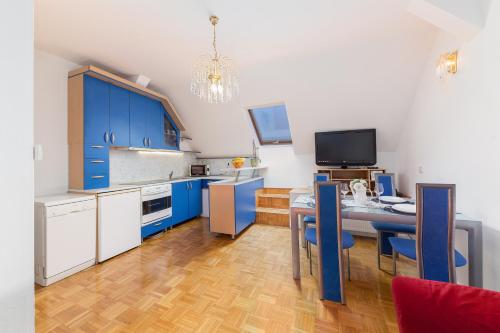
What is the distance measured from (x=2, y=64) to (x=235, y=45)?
210cm

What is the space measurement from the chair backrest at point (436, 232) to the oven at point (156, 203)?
10.8ft

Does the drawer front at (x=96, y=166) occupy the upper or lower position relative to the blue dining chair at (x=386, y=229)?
upper

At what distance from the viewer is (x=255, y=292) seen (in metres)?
1.86

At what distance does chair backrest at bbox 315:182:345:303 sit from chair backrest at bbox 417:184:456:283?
1.88 feet

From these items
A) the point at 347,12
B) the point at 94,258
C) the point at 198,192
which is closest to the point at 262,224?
the point at 198,192

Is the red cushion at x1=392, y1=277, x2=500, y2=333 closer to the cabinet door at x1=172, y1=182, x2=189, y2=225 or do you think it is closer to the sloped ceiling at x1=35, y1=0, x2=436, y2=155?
the sloped ceiling at x1=35, y1=0, x2=436, y2=155

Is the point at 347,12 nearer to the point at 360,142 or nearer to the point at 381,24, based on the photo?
the point at 381,24

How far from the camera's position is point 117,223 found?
2.61 metres

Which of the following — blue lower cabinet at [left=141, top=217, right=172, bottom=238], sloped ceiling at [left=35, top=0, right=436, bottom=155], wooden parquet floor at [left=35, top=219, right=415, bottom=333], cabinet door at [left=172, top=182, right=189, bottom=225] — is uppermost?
sloped ceiling at [left=35, top=0, right=436, bottom=155]

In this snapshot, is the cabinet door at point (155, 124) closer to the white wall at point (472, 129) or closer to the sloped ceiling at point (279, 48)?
the sloped ceiling at point (279, 48)

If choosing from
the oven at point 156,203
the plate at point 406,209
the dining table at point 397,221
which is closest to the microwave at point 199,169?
the oven at point 156,203

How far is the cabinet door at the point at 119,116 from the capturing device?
2.91 metres

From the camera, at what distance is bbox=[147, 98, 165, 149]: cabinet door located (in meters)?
3.56

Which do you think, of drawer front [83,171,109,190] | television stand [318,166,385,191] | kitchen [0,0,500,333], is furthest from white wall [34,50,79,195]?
television stand [318,166,385,191]
